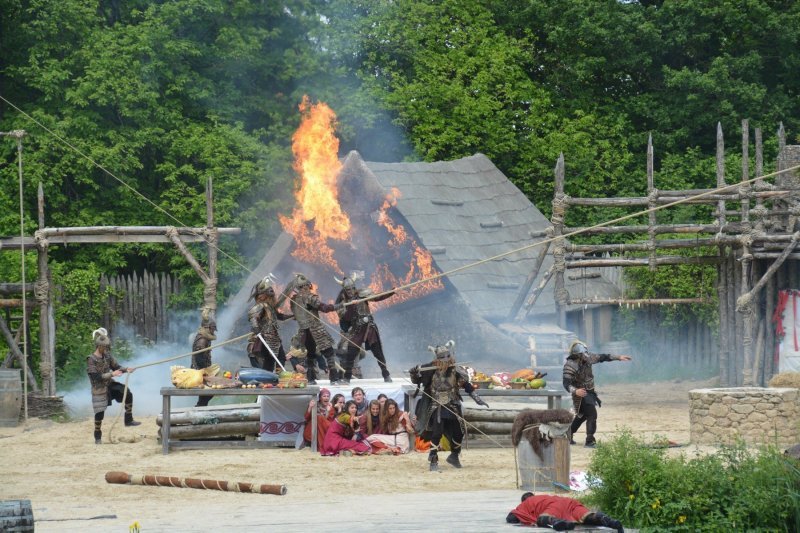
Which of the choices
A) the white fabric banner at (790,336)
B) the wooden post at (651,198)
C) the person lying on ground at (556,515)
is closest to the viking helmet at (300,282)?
the wooden post at (651,198)

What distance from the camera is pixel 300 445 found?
64.7 feet

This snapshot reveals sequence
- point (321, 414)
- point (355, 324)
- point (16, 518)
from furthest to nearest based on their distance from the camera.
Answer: point (355, 324), point (321, 414), point (16, 518)

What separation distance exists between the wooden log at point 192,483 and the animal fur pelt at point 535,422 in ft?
8.71

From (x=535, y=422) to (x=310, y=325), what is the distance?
6.35 metres

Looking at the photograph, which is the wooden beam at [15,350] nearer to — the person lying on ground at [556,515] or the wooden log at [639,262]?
the wooden log at [639,262]

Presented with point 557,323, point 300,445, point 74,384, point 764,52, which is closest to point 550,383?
point 557,323

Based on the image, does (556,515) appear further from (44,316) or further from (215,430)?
(44,316)

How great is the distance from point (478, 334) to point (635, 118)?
1170cm

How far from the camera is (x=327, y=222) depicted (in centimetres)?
2645

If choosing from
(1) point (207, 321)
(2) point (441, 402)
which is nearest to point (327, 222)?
(1) point (207, 321)

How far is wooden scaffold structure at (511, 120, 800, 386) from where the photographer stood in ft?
78.0

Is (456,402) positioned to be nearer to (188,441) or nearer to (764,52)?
(188,441)

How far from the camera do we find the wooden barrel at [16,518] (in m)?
10.6

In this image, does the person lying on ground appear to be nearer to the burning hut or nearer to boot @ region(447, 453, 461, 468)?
boot @ region(447, 453, 461, 468)
